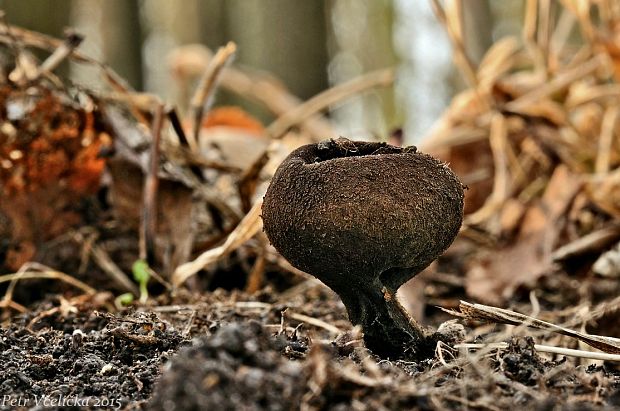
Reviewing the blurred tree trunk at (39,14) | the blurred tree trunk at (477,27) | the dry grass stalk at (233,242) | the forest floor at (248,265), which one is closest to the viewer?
the forest floor at (248,265)

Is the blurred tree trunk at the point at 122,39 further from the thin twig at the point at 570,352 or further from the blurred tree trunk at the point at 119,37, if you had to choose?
the thin twig at the point at 570,352

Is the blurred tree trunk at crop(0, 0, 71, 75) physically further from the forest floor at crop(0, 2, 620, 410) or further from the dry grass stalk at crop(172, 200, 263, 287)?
the dry grass stalk at crop(172, 200, 263, 287)

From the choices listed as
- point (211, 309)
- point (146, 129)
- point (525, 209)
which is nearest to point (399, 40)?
point (525, 209)

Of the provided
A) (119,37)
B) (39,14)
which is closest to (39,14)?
(39,14)

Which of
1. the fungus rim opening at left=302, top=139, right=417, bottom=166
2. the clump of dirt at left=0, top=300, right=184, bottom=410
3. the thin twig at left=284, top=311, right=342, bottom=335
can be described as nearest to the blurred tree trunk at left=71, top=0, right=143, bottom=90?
the thin twig at left=284, top=311, right=342, bottom=335

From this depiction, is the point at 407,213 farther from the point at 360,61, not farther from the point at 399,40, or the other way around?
the point at 360,61

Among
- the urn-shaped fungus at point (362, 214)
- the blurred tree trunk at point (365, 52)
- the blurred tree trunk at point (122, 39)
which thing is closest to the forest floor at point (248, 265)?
the urn-shaped fungus at point (362, 214)

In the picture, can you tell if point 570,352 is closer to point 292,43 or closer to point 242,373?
point 242,373
